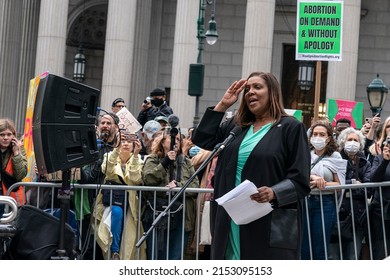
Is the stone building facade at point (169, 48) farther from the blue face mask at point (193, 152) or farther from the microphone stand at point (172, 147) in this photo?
the microphone stand at point (172, 147)

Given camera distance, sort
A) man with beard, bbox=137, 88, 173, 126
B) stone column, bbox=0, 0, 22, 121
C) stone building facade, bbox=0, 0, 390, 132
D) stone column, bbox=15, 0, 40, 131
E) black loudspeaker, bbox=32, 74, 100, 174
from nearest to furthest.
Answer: black loudspeaker, bbox=32, 74, 100, 174
man with beard, bbox=137, 88, 173, 126
stone building facade, bbox=0, 0, 390, 132
stone column, bbox=0, 0, 22, 121
stone column, bbox=15, 0, 40, 131

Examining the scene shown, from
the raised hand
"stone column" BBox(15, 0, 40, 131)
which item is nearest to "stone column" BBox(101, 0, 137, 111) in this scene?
"stone column" BBox(15, 0, 40, 131)

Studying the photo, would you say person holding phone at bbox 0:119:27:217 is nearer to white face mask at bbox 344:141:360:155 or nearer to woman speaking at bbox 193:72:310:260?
white face mask at bbox 344:141:360:155

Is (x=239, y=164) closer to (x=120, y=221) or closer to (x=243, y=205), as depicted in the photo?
(x=243, y=205)

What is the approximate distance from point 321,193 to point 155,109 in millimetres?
8504

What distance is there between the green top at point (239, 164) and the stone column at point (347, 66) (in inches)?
924

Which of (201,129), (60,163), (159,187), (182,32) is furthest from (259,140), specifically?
(182,32)

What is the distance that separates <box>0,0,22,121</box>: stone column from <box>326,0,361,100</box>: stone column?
10540 mm

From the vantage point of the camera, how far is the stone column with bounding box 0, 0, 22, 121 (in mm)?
35719

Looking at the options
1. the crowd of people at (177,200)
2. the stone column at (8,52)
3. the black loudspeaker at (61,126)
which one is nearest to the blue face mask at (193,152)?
the crowd of people at (177,200)

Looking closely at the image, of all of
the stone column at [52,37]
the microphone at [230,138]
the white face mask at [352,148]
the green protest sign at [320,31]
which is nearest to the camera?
the microphone at [230,138]

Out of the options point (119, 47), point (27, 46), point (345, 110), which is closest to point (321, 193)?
point (345, 110)

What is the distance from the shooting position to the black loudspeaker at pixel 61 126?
10117mm
